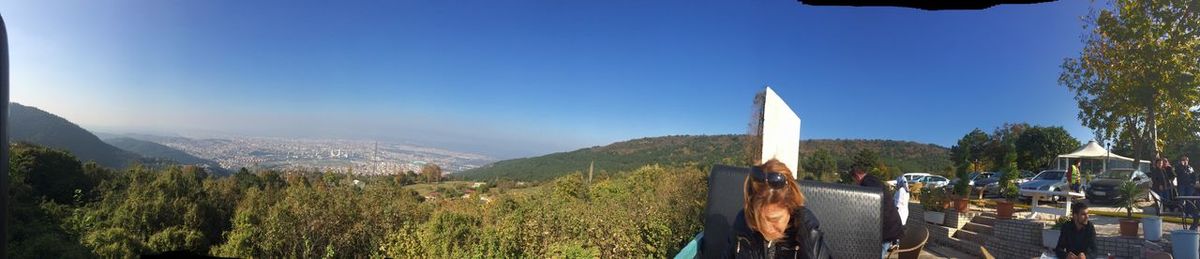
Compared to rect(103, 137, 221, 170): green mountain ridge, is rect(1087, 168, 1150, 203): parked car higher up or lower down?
higher up

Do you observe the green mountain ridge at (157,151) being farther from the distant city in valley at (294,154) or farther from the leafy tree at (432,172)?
the leafy tree at (432,172)

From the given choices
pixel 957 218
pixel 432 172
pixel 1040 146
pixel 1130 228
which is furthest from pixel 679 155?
pixel 1130 228

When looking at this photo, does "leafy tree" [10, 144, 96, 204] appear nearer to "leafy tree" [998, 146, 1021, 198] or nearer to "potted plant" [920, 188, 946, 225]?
"potted plant" [920, 188, 946, 225]

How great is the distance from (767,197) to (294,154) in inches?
383

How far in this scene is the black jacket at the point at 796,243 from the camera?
6.48ft

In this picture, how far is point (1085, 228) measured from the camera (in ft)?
15.1

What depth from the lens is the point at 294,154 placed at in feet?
32.6

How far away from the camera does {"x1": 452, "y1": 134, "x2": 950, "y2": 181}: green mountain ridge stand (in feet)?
60.1

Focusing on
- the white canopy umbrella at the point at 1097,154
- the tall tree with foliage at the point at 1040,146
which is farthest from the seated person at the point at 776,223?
the tall tree with foliage at the point at 1040,146

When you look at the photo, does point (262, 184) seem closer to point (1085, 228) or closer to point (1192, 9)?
point (1085, 228)

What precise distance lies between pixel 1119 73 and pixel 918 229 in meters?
4.85

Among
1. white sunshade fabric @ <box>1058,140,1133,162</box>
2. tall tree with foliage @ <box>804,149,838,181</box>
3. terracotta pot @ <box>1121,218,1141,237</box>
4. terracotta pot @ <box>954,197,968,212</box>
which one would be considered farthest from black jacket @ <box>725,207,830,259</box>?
A: tall tree with foliage @ <box>804,149,838,181</box>

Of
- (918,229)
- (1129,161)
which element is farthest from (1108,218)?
(918,229)

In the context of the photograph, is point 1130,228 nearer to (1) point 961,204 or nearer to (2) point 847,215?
(1) point 961,204
